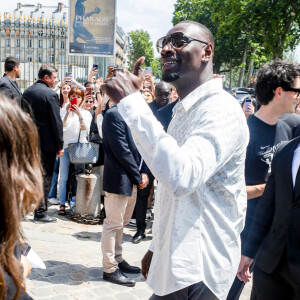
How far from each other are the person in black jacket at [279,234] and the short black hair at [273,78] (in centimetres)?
80

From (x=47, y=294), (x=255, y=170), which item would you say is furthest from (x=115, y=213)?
(x=255, y=170)

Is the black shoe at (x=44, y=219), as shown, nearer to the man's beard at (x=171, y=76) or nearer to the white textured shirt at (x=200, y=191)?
the white textured shirt at (x=200, y=191)

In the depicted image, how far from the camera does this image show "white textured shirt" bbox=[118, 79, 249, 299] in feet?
5.02

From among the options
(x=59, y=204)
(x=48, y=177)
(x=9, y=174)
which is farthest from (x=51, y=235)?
(x=9, y=174)

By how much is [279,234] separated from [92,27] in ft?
29.9

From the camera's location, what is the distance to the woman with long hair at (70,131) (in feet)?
21.3

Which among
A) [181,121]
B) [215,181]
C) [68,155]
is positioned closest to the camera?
[215,181]

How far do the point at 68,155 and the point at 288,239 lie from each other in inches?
202

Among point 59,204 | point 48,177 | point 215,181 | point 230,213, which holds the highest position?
point 215,181

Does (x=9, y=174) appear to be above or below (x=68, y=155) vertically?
above

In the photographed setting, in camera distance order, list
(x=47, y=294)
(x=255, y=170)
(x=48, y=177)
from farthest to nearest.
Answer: (x=48, y=177) → (x=47, y=294) → (x=255, y=170)

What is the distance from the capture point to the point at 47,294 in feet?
12.5

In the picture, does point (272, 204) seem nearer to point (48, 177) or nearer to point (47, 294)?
point (47, 294)

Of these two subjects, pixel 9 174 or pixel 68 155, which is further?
pixel 68 155
